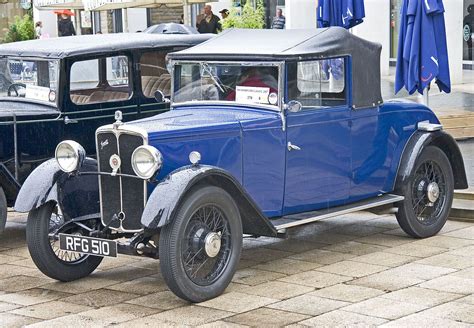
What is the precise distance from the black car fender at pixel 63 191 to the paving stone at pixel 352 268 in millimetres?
1825

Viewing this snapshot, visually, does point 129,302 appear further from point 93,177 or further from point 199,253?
point 93,177

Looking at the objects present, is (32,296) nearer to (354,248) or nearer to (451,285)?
(354,248)

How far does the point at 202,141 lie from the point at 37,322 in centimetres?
174

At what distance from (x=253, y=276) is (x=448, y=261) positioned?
5.09 ft

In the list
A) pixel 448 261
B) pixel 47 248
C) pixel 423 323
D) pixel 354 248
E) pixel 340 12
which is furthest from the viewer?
pixel 340 12

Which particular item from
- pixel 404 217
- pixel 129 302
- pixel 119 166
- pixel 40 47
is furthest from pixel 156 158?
pixel 40 47

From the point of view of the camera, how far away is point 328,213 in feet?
26.4

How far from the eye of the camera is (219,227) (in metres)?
7.12

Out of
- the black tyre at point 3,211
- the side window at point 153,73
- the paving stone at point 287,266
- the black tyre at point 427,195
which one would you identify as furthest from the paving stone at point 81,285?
the side window at point 153,73

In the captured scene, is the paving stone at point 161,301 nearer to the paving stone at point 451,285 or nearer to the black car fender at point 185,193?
the black car fender at point 185,193

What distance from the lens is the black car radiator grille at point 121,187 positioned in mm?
7082

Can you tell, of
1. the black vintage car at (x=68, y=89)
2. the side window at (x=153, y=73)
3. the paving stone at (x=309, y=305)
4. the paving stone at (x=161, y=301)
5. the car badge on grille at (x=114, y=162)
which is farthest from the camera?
the side window at (x=153, y=73)

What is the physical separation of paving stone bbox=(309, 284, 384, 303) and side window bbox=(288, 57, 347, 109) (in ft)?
5.20

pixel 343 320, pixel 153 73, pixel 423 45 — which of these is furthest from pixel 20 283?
pixel 423 45
